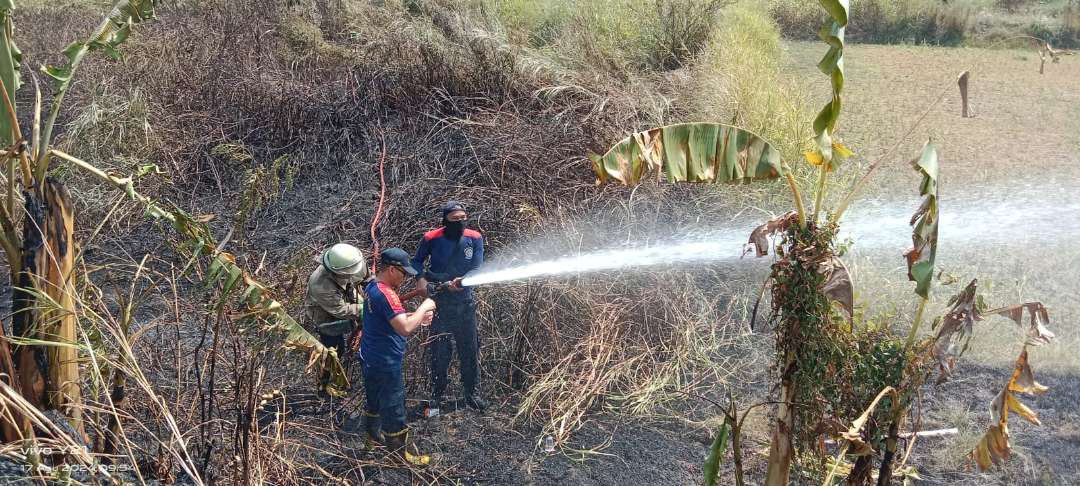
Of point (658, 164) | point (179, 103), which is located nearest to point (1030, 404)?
point (658, 164)

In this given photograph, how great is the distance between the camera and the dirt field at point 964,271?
5.59 meters

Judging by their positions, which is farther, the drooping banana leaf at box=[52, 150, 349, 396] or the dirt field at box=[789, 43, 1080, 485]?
the dirt field at box=[789, 43, 1080, 485]

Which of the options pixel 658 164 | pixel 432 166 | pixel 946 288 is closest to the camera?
pixel 658 164

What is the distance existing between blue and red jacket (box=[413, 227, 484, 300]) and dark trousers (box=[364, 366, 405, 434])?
100cm

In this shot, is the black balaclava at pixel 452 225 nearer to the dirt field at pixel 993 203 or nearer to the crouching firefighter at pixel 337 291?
the crouching firefighter at pixel 337 291

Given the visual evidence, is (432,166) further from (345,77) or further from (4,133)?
(4,133)

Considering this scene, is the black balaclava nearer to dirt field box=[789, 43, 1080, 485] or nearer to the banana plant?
the banana plant

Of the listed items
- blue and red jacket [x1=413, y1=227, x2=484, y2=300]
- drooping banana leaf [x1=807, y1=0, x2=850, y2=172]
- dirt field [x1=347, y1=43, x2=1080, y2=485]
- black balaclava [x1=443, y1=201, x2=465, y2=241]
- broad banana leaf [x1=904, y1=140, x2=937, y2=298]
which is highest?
drooping banana leaf [x1=807, y1=0, x2=850, y2=172]

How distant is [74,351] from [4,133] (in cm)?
123

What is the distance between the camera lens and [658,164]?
4332 mm

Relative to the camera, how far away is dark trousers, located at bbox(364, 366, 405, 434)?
18.5 ft

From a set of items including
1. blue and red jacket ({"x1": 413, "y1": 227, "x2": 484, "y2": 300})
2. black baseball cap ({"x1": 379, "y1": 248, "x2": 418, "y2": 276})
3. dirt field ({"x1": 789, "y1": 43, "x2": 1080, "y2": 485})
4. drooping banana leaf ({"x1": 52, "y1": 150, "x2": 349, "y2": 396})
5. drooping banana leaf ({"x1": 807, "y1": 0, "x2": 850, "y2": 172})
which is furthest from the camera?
blue and red jacket ({"x1": 413, "y1": 227, "x2": 484, "y2": 300})

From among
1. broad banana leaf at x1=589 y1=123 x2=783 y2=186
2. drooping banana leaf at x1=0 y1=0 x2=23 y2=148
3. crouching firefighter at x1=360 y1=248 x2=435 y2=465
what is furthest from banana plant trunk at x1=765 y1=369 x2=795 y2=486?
drooping banana leaf at x1=0 y1=0 x2=23 y2=148

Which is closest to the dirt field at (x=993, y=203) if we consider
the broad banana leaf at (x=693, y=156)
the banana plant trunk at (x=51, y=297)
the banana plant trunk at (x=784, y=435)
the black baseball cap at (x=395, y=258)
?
the banana plant trunk at (x=784, y=435)
